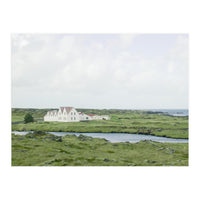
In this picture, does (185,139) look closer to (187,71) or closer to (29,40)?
(187,71)

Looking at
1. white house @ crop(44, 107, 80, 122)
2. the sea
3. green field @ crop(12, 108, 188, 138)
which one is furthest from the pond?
the sea

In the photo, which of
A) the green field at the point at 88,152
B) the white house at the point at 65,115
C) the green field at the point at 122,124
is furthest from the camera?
the white house at the point at 65,115

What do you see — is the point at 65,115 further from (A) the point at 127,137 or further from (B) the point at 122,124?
(A) the point at 127,137

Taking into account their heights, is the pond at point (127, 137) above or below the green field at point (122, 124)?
below

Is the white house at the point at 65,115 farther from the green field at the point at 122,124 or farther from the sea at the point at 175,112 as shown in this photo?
the sea at the point at 175,112

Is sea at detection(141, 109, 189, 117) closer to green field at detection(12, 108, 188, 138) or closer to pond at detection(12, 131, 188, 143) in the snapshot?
green field at detection(12, 108, 188, 138)

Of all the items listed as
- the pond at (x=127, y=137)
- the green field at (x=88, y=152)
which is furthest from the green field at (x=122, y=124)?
the green field at (x=88, y=152)

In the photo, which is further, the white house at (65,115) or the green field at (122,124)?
the white house at (65,115)
